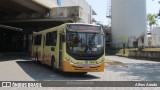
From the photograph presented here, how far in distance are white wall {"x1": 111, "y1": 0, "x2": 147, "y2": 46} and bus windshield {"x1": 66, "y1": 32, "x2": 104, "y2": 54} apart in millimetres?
A: 57134

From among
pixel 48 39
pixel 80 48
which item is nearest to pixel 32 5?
pixel 48 39

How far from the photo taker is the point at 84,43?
56.4 feet

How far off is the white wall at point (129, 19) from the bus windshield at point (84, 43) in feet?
187

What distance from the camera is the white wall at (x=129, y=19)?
74.2 metres

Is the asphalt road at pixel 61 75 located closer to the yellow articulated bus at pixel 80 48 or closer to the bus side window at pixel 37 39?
the yellow articulated bus at pixel 80 48

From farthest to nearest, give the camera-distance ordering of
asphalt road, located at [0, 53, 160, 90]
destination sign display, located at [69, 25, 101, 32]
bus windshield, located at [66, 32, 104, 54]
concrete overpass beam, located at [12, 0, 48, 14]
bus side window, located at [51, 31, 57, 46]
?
concrete overpass beam, located at [12, 0, 48, 14]
bus side window, located at [51, 31, 57, 46]
destination sign display, located at [69, 25, 101, 32]
bus windshield, located at [66, 32, 104, 54]
asphalt road, located at [0, 53, 160, 90]

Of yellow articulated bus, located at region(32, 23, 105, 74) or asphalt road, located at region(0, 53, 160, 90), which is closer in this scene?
asphalt road, located at region(0, 53, 160, 90)

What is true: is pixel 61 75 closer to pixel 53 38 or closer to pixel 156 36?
pixel 53 38

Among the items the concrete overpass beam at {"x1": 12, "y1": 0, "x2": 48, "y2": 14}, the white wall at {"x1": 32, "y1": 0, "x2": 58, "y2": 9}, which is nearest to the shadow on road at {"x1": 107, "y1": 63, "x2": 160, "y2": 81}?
the concrete overpass beam at {"x1": 12, "y1": 0, "x2": 48, "y2": 14}

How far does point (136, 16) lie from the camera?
74.8 m

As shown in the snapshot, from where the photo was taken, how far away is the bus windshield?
1709 cm

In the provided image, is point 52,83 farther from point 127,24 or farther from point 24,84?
point 127,24

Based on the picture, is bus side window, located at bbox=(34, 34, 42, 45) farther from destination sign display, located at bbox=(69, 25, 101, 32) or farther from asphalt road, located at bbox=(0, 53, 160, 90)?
destination sign display, located at bbox=(69, 25, 101, 32)

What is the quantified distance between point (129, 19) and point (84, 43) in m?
59.1
